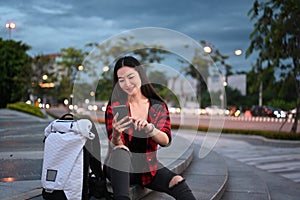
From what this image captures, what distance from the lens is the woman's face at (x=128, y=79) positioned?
3357 mm

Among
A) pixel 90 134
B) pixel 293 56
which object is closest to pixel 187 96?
pixel 90 134

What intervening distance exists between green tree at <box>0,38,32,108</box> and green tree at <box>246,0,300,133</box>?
28121 millimetres

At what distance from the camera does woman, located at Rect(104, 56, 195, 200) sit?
3203mm

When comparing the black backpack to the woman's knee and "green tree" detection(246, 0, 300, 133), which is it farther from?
"green tree" detection(246, 0, 300, 133)

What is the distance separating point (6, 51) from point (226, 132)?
96.4 ft

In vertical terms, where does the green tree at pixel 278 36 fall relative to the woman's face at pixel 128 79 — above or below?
above

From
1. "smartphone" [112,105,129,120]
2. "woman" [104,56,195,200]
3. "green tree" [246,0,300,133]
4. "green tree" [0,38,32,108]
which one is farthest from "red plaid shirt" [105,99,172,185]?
"green tree" [0,38,32,108]

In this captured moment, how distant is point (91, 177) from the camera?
350 centimetres

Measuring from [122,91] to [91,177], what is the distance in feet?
2.71

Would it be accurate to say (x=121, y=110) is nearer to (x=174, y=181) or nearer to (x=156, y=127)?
(x=156, y=127)

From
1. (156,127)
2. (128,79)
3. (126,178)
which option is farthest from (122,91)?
(126,178)

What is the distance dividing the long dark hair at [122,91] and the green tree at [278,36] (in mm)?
11756

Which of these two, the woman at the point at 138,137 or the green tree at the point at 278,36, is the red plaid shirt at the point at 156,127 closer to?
Result: the woman at the point at 138,137

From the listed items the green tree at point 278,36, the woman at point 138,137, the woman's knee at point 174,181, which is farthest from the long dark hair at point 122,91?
the green tree at point 278,36
